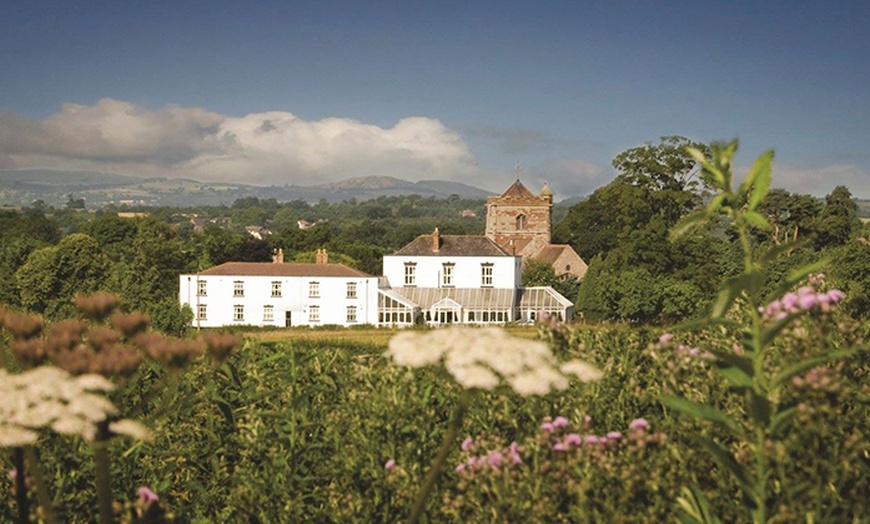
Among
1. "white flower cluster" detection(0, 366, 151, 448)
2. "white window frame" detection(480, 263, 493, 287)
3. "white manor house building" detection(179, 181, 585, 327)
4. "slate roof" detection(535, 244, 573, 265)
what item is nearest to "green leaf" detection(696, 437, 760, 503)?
"white flower cluster" detection(0, 366, 151, 448)

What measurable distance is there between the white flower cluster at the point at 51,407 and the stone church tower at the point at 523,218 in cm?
8849

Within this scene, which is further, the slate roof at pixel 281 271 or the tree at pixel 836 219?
the tree at pixel 836 219

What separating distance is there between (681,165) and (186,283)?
37796 millimetres

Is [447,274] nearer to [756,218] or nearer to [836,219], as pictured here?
[836,219]

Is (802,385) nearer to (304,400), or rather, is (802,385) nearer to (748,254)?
(748,254)

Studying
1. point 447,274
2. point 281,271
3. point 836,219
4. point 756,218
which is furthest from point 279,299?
point 756,218

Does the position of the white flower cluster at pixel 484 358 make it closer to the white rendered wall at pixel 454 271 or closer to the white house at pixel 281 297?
the white house at pixel 281 297

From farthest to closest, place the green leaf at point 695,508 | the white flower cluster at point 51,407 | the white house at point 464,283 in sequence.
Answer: the white house at point 464,283 → the green leaf at point 695,508 → the white flower cluster at point 51,407

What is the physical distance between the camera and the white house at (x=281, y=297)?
5891cm

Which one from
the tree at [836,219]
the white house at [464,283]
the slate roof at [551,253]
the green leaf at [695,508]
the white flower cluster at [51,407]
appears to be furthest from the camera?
the slate roof at [551,253]

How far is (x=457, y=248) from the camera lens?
208 ft

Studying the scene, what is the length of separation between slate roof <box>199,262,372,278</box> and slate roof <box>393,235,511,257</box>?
5322 millimetres

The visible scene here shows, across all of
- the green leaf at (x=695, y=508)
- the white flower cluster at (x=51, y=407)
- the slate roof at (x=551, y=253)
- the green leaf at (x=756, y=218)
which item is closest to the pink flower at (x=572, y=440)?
the green leaf at (x=695, y=508)

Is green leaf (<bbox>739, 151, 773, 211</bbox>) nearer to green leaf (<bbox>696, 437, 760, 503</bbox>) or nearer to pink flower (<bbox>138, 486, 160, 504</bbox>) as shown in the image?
green leaf (<bbox>696, 437, 760, 503</bbox>)
